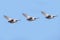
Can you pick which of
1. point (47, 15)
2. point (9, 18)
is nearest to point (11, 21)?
point (9, 18)

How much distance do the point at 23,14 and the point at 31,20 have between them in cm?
51

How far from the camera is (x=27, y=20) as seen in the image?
26953 millimetres

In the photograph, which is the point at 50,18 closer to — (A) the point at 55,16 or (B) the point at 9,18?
(A) the point at 55,16

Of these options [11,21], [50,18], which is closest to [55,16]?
[50,18]

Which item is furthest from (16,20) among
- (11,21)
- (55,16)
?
(55,16)

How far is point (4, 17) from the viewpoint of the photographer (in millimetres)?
26719

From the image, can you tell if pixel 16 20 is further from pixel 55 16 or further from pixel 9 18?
pixel 55 16

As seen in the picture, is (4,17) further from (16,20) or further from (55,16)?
(55,16)

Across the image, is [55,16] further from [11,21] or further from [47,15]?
[11,21]

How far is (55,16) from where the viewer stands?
2770 centimetres

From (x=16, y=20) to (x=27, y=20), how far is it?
0.56 meters

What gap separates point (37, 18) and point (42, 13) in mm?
381

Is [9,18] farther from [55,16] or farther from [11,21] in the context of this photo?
[55,16]

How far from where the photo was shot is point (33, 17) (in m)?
27.1
